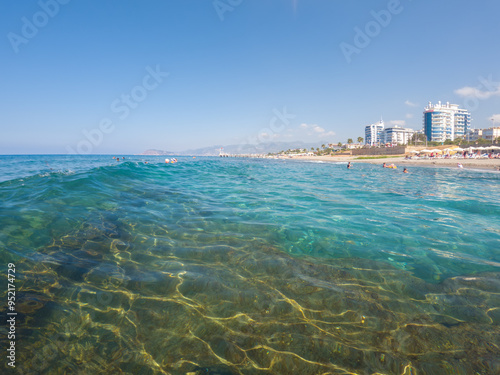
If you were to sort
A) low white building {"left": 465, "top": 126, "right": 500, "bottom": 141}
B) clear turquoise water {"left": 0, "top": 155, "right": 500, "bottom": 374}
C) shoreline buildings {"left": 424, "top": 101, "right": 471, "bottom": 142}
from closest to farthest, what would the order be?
clear turquoise water {"left": 0, "top": 155, "right": 500, "bottom": 374}, low white building {"left": 465, "top": 126, "right": 500, "bottom": 141}, shoreline buildings {"left": 424, "top": 101, "right": 471, "bottom": 142}

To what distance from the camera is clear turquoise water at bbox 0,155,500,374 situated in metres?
2.57

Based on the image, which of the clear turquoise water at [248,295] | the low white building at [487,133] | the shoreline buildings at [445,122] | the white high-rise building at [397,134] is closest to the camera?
the clear turquoise water at [248,295]

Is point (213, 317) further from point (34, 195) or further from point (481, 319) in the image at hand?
point (34, 195)

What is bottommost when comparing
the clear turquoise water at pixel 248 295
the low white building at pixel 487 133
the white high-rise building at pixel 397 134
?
the clear turquoise water at pixel 248 295

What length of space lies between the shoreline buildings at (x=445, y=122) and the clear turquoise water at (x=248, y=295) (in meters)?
176

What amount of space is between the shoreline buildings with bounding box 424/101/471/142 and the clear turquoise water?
17637cm

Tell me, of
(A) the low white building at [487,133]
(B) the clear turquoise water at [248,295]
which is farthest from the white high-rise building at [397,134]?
(B) the clear turquoise water at [248,295]

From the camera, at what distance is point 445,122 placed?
142 meters

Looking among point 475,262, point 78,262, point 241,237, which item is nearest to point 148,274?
point 78,262

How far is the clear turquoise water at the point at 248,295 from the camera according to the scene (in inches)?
101

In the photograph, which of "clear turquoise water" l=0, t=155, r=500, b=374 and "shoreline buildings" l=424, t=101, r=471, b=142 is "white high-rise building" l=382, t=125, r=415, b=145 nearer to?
"shoreline buildings" l=424, t=101, r=471, b=142

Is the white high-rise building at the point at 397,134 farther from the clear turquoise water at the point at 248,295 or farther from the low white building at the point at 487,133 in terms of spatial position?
the clear turquoise water at the point at 248,295

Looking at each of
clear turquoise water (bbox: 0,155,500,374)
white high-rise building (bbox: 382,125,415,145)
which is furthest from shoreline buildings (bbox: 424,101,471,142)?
clear turquoise water (bbox: 0,155,500,374)

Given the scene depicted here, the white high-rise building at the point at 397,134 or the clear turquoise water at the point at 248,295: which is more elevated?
the white high-rise building at the point at 397,134
